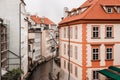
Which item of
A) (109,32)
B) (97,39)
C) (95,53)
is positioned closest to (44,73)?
(95,53)

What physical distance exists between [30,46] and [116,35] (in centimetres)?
3320

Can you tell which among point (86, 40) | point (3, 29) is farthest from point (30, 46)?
point (86, 40)

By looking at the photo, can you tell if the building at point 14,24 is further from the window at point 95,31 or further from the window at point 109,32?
the window at point 109,32

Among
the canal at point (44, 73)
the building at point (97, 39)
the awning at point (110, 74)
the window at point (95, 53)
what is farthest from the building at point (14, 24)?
the awning at point (110, 74)

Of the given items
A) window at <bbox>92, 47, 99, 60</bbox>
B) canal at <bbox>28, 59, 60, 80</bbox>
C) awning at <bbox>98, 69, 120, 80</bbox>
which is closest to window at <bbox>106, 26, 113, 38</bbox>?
window at <bbox>92, 47, 99, 60</bbox>

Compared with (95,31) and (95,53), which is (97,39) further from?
(95,53)

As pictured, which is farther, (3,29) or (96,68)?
(3,29)

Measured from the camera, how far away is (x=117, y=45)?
118 feet

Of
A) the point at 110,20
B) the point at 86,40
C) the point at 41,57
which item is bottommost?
the point at 41,57

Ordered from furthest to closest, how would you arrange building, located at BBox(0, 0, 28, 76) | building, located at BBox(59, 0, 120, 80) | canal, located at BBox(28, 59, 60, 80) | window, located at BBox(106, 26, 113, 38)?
1. canal, located at BBox(28, 59, 60, 80)
2. building, located at BBox(0, 0, 28, 76)
3. window, located at BBox(106, 26, 113, 38)
4. building, located at BBox(59, 0, 120, 80)

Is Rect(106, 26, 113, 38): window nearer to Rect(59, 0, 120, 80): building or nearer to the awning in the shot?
Rect(59, 0, 120, 80): building

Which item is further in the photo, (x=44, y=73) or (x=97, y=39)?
(x=44, y=73)

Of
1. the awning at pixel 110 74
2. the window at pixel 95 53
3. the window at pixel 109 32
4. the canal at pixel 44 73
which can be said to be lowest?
the canal at pixel 44 73

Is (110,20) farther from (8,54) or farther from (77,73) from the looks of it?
(8,54)
